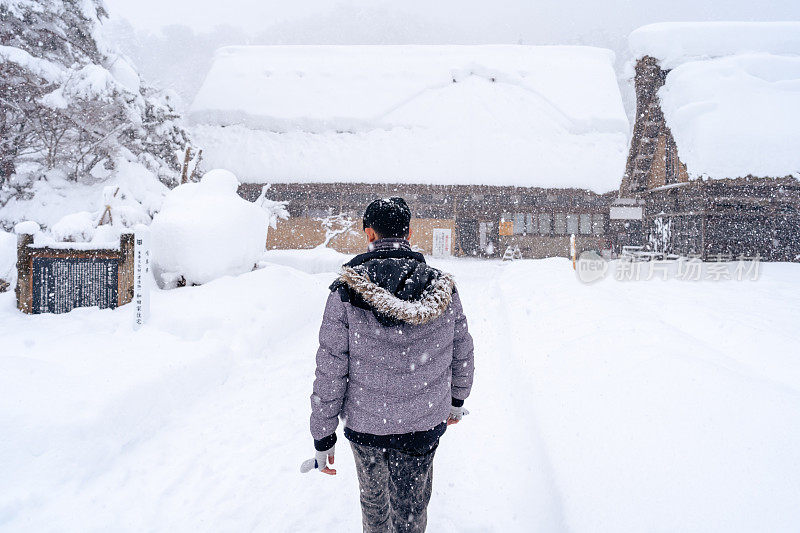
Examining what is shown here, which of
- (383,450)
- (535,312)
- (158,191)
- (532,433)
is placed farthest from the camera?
(158,191)

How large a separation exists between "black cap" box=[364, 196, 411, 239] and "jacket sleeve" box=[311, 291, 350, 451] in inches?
13.3

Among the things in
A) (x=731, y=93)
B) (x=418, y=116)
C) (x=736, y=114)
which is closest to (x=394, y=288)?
(x=736, y=114)

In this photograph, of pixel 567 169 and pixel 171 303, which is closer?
pixel 171 303

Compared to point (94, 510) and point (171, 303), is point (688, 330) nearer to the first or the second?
point (94, 510)

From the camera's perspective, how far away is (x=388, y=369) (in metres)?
1.66

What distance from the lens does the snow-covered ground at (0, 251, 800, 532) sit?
2.30 m

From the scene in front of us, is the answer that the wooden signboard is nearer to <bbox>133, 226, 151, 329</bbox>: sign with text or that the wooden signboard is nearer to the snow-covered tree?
<bbox>133, 226, 151, 329</bbox>: sign with text

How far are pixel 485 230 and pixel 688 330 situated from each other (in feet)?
48.1

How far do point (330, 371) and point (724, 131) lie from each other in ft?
38.8

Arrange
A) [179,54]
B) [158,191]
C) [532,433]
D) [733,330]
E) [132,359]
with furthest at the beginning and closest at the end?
[179,54] → [158,191] → [733,330] → [132,359] → [532,433]

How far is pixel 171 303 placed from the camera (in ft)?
18.9

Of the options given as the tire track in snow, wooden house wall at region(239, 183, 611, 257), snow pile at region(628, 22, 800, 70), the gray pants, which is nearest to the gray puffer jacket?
the gray pants

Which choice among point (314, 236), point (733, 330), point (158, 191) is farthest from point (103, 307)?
point (314, 236)

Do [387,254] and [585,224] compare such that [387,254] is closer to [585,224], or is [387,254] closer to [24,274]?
[24,274]
